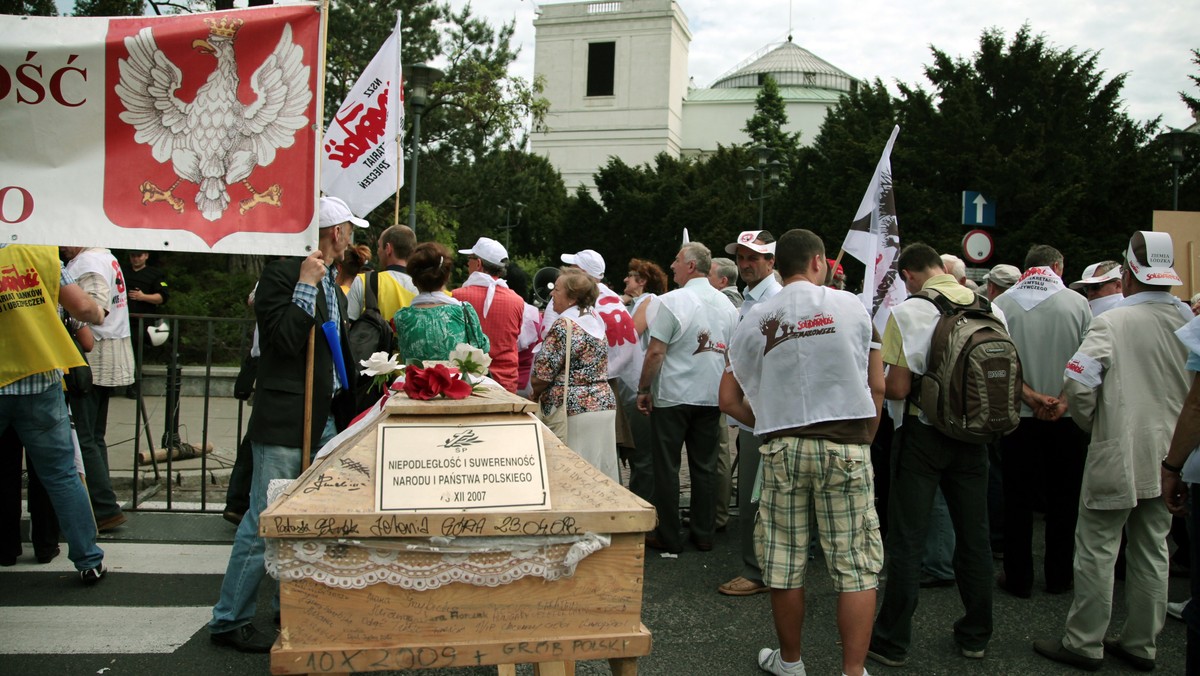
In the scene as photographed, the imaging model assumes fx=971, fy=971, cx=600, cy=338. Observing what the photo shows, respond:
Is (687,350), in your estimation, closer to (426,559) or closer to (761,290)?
(761,290)

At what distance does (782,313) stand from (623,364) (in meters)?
3.15

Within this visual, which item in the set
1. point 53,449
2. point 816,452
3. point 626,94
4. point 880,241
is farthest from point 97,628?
point 626,94

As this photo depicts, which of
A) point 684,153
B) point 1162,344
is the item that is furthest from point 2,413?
point 684,153

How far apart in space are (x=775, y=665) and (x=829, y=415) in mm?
1267

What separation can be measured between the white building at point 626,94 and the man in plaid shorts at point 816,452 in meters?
70.4

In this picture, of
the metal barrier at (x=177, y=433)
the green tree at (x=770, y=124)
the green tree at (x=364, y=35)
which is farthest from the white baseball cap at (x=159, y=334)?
the green tree at (x=770, y=124)

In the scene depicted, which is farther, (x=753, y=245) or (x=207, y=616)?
(x=753, y=245)

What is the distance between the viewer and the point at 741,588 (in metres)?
5.75

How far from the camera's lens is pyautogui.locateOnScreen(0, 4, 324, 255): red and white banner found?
155 inches

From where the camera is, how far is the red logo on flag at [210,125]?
403 cm

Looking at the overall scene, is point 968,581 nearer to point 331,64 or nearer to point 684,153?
point 331,64

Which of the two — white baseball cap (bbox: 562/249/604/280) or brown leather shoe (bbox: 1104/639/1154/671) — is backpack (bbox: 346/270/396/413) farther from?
brown leather shoe (bbox: 1104/639/1154/671)

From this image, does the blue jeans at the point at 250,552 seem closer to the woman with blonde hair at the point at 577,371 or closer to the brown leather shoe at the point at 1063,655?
the woman with blonde hair at the point at 577,371

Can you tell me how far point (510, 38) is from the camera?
27.3 m
